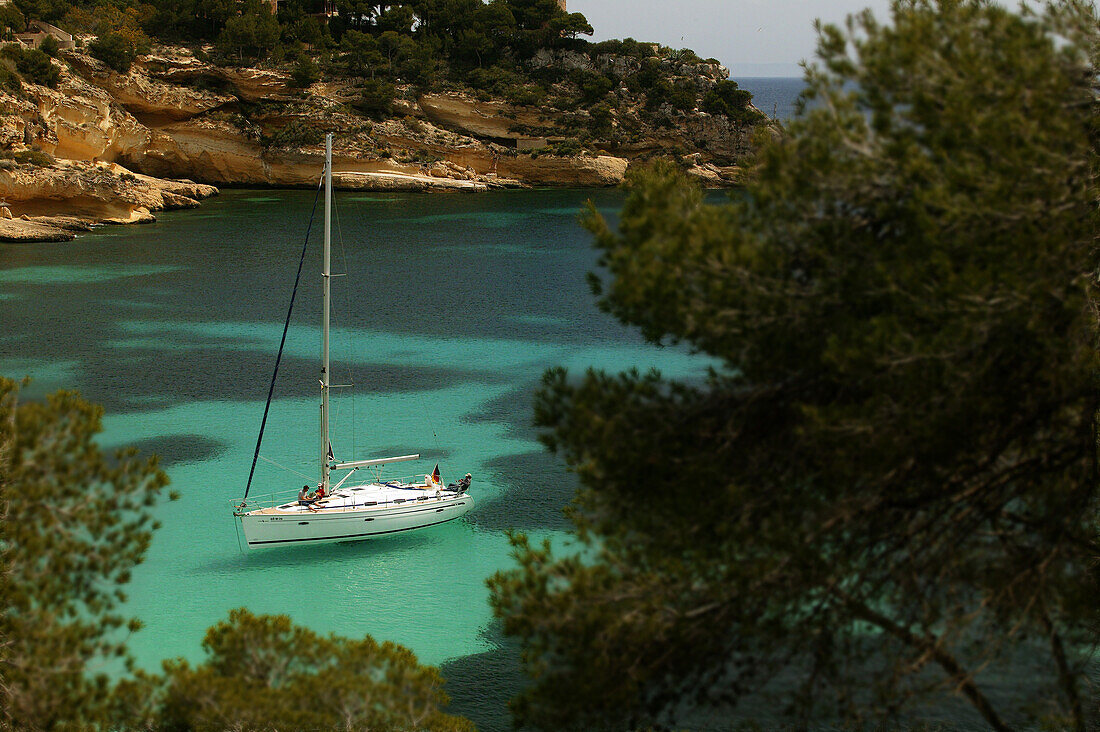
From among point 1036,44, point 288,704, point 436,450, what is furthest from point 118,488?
point 436,450

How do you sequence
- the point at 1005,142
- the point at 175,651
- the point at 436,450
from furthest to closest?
the point at 436,450 < the point at 175,651 < the point at 1005,142

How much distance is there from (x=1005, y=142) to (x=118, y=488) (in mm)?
6085

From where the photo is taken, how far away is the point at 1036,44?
5.88 meters

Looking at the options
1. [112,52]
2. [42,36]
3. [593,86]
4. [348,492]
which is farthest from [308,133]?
[348,492]

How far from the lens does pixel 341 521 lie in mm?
16219

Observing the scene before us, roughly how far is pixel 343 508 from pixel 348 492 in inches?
28.5

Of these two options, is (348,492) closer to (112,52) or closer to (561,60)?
(112,52)

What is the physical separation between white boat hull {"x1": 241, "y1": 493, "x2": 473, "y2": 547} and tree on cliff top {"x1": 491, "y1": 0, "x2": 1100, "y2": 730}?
1040 centimetres

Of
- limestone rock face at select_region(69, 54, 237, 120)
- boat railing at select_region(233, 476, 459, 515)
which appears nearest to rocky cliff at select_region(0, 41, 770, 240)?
limestone rock face at select_region(69, 54, 237, 120)

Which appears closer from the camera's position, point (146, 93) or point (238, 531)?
point (238, 531)

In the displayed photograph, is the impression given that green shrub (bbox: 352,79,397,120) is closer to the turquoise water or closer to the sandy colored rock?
the turquoise water

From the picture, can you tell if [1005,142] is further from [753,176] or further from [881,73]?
[753,176]

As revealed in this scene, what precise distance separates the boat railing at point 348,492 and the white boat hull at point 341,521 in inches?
1.8

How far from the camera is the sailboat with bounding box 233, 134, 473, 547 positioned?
632 inches
